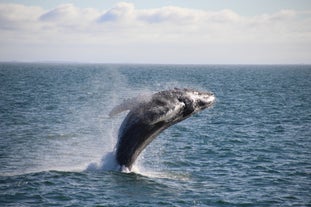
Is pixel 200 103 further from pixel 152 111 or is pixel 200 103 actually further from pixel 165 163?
pixel 165 163

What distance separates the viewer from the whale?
17016 millimetres

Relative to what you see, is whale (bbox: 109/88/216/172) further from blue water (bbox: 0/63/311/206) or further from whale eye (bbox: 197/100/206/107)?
blue water (bbox: 0/63/311/206)

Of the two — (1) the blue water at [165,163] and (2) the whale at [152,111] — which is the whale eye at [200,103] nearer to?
(2) the whale at [152,111]

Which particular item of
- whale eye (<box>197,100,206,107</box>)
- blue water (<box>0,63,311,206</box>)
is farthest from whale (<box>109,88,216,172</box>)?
blue water (<box>0,63,311,206</box>)

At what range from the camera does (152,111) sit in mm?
17062

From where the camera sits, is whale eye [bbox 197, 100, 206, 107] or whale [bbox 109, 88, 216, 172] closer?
whale [bbox 109, 88, 216, 172]

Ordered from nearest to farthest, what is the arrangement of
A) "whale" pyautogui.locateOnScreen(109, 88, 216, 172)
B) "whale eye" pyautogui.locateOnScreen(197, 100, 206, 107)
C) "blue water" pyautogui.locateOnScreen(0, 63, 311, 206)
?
"whale" pyautogui.locateOnScreen(109, 88, 216, 172) < "whale eye" pyautogui.locateOnScreen(197, 100, 206, 107) < "blue water" pyautogui.locateOnScreen(0, 63, 311, 206)

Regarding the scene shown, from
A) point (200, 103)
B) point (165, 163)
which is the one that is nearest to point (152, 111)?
point (200, 103)

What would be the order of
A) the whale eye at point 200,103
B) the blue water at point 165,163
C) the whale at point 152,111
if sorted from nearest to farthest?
the whale at point 152,111, the whale eye at point 200,103, the blue water at point 165,163

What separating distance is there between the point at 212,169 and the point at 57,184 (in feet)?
28.0

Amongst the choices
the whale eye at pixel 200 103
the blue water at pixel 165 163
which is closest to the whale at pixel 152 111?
the whale eye at pixel 200 103

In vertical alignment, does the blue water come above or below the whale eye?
below

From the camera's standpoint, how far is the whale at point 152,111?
670 inches

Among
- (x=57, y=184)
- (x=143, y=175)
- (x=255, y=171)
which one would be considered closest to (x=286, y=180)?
(x=255, y=171)
